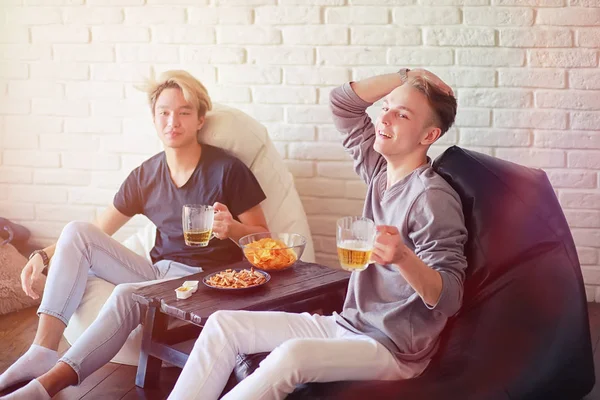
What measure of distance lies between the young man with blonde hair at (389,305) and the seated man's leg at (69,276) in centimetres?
78

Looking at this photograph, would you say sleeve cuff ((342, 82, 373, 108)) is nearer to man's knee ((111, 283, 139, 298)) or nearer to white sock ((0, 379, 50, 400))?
man's knee ((111, 283, 139, 298))

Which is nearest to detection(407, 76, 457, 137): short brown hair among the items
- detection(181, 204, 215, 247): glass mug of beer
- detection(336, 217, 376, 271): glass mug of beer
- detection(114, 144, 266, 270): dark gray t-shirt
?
detection(336, 217, 376, 271): glass mug of beer

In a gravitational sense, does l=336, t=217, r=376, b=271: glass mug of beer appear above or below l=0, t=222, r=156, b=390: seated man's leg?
above

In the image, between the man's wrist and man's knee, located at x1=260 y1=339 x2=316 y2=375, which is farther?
the man's wrist

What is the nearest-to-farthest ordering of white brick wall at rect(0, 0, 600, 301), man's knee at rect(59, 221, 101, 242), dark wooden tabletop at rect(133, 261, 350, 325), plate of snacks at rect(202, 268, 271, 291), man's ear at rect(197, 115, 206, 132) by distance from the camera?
1. dark wooden tabletop at rect(133, 261, 350, 325)
2. plate of snacks at rect(202, 268, 271, 291)
3. man's knee at rect(59, 221, 101, 242)
4. man's ear at rect(197, 115, 206, 132)
5. white brick wall at rect(0, 0, 600, 301)

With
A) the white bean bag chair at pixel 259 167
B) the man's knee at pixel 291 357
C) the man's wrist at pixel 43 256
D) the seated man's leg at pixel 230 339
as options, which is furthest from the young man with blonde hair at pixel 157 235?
the man's knee at pixel 291 357

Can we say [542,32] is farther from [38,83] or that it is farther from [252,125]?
[38,83]

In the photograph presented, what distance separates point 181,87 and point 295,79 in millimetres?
660

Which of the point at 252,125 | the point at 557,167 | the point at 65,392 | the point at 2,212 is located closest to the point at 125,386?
the point at 65,392

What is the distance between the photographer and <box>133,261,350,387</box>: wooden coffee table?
223cm

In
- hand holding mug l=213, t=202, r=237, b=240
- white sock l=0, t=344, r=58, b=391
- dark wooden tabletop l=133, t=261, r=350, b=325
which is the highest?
hand holding mug l=213, t=202, r=237, b=240

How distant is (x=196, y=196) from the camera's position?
2807 mm

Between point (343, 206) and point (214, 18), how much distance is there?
100 cm

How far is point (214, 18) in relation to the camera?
133 inches
